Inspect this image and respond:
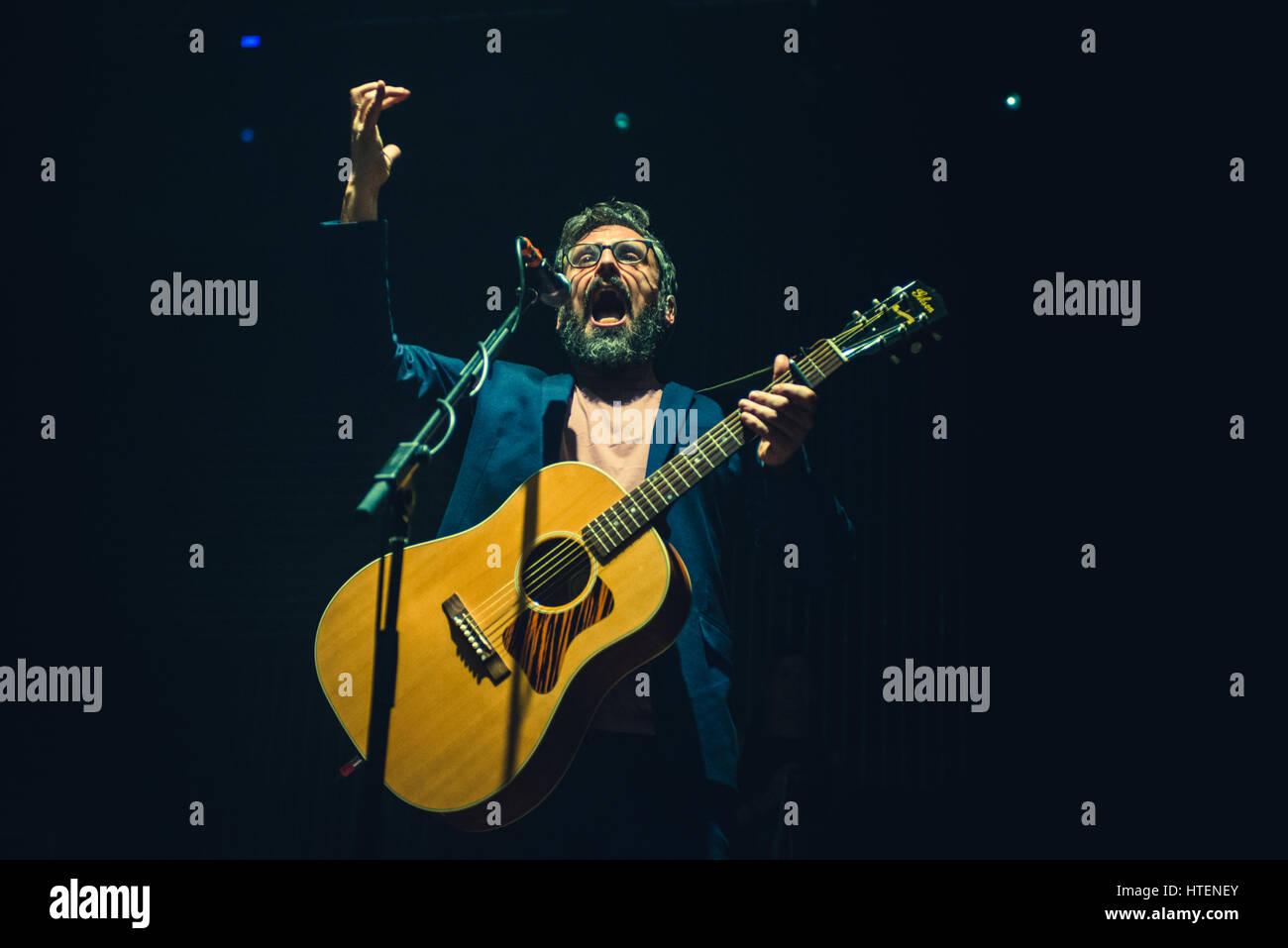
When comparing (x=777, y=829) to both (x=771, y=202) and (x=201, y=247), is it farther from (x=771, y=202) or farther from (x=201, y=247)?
(x=201, y=247)

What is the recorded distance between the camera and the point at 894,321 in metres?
2.70

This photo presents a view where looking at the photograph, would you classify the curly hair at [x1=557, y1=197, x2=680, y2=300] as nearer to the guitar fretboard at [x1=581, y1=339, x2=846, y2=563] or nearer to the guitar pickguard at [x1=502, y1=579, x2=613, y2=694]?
the guitar fretboard at [x1=581, y1=339, x2=846, y2=563]

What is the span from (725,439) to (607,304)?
799mm

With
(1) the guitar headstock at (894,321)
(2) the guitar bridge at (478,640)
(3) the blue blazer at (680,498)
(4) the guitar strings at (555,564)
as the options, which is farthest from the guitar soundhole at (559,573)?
(1) the guitar headstock at (894,321)

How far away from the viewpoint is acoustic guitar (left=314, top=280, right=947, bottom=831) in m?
2.38

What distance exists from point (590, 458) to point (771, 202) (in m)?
2.23

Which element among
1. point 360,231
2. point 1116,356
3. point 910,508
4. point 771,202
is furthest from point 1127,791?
point 360,231

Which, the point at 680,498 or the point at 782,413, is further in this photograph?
the point at 680,498

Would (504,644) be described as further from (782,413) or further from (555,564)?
(782,413)

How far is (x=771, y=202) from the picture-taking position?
4598 millimetres

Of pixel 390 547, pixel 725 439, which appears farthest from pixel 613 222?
pixel 390 547

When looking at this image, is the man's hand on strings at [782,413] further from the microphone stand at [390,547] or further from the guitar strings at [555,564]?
the microphone stand at [390,547]

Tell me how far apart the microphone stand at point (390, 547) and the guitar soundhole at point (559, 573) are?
40 cm

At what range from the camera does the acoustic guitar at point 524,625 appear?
2377 mm
